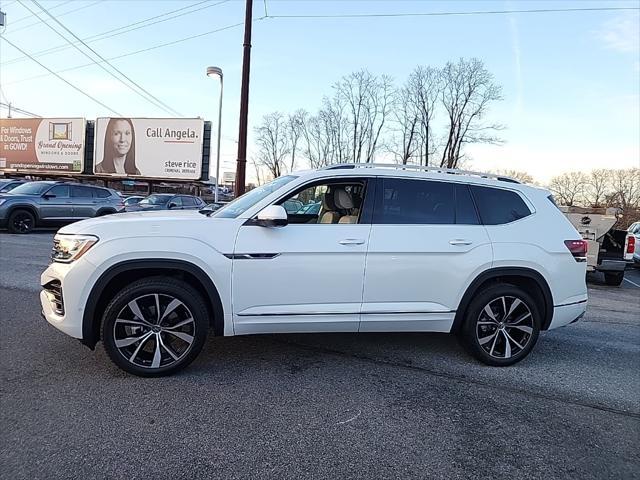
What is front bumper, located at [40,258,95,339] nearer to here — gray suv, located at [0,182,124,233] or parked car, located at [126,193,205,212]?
gray suv, located at [0,182,124,233]

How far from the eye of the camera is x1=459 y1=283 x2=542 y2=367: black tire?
414 centimetres

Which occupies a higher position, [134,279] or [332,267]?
[332,267]

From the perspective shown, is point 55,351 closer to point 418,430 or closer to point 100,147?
point 418,430

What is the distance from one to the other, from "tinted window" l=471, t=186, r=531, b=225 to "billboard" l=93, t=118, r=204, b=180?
26.3 m

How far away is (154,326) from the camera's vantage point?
361cm

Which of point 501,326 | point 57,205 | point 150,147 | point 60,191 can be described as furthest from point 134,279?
point 150,147

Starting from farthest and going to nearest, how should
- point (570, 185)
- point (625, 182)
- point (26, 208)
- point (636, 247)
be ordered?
point (570, 185), point (625, 182), point (26, 208), point (636, 247)

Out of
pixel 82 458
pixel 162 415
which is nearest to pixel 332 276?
pixel 162 415

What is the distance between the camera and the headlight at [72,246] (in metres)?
3.50

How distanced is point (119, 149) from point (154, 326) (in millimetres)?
29722

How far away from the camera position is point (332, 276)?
378 centimetres

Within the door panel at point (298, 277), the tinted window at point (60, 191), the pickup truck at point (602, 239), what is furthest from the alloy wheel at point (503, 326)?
the tinted window at point (60, 191)

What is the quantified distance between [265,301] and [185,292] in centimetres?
66

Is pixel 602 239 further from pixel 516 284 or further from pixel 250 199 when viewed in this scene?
pixel 250 199
